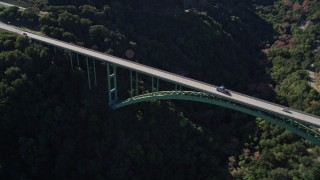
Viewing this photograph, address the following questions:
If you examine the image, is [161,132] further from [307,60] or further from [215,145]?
[307,60]

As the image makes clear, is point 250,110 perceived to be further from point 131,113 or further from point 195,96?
point 131,113

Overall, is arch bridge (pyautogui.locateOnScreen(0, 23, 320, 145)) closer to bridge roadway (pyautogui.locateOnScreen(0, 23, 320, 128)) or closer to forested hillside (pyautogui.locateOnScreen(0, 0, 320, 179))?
bridge roadway (pyautogui.locateOnScreen(0, 23, 320, 128))

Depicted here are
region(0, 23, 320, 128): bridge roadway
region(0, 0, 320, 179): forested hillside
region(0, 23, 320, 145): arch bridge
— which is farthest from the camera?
region(0, 0, 320, 179): forested hillside

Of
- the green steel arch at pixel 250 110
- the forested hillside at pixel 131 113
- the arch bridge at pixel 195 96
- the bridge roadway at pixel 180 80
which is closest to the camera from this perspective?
the green steel arch at pixel 250 110

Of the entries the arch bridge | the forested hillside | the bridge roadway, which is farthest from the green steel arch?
the forested hillside

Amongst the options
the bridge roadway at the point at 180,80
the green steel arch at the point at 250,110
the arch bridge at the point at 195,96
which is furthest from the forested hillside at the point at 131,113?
the green steel arch at the point at 250,110

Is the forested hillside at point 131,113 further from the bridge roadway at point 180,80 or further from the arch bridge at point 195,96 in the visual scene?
the bridge roadway at point 180,80
